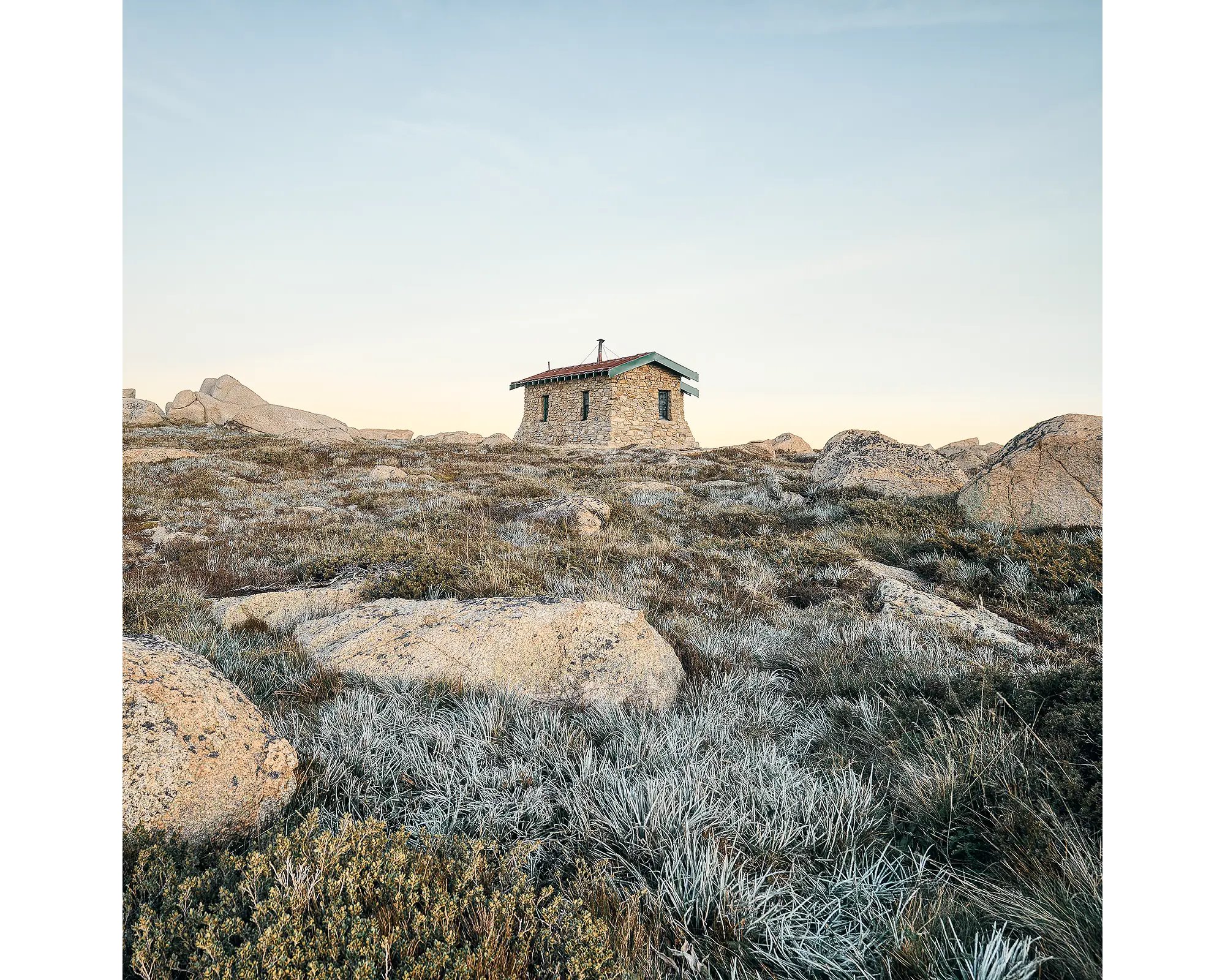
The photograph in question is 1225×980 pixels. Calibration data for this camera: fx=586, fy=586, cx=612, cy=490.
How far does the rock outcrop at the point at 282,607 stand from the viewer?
455 cm

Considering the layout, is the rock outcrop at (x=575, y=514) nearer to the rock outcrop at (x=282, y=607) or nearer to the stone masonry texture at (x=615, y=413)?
the rock outcrop at (x=282, y=607)

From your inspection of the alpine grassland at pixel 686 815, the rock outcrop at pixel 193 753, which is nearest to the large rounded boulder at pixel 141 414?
the alpine grassland at pixel 686 815

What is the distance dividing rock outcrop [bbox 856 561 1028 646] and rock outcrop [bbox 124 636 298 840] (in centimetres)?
452

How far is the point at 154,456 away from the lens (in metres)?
18.7

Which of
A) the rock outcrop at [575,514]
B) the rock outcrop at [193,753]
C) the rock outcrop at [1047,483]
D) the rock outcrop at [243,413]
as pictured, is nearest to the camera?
the rock outcrop at [193,753]

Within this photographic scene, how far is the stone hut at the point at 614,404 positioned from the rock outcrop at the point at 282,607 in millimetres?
26064

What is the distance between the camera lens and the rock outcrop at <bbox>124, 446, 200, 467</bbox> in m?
17.9

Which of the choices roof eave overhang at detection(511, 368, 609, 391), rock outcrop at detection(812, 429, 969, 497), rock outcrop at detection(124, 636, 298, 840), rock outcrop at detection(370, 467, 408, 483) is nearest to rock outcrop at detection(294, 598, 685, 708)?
rock outcrop at detection(124, 636, 298, 840)

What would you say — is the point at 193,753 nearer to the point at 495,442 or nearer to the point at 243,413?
the point at 495,442

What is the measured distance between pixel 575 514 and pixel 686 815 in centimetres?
719

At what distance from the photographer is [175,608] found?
4.46 metres

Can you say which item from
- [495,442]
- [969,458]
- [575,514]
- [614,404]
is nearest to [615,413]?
[614,404]
